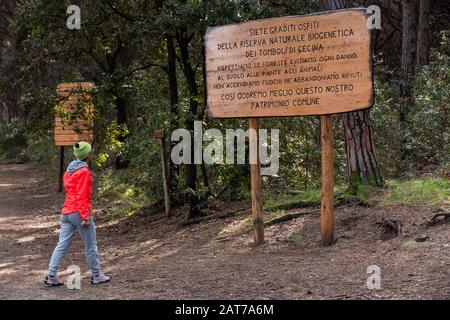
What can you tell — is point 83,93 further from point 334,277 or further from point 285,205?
point 334,277

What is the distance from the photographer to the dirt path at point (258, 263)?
21.7ft

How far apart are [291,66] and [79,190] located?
3.36 meters

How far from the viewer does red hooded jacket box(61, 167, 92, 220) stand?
7270mm

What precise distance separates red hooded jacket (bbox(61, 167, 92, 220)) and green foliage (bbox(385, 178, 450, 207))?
474 centimetres

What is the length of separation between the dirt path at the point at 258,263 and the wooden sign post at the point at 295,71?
0.61 m

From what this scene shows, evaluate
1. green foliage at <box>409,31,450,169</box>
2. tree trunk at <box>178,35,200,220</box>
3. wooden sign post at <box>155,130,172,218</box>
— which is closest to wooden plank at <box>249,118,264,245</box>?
tree trunk at <box>178,35,200,220</box>

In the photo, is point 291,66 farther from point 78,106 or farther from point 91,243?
point 78,106

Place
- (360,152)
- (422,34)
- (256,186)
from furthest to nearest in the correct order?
(422,34) < (360,152) < (256,186)

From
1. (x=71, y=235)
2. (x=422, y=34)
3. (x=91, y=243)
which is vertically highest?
(x=422, y=34)

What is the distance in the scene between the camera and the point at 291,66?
335 inches

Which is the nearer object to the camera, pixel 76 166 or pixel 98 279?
pixel 76 166

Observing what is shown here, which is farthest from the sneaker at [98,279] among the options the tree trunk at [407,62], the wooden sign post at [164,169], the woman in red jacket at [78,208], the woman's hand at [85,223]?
the tree trunk at [407,62]

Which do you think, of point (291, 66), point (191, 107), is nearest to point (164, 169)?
point (191, 107)

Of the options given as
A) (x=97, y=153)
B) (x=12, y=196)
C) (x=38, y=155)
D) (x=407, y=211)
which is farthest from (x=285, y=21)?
(x=38, y=155)
